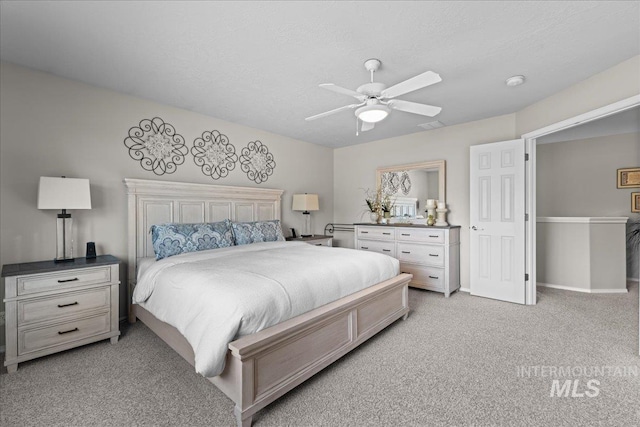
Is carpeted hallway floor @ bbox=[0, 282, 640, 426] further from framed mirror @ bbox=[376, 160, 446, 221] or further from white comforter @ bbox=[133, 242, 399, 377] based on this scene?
framed mirror @ bbox=[376, 160, 446, 221]

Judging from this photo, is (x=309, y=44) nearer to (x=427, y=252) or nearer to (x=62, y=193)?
(x=62, y=193)

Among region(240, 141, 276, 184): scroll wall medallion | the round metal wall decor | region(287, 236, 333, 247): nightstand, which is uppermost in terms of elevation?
region(240, 141, 276, 184): scroll wall medallion

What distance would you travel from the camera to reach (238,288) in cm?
179

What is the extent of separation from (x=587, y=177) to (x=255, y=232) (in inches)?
226

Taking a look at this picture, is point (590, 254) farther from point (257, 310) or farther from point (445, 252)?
point (257, 310)

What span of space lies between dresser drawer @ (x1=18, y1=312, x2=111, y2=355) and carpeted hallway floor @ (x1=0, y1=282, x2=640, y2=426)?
0.49ft

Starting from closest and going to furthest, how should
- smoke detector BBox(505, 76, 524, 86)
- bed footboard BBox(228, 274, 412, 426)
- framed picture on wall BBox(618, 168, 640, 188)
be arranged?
bed footboard BBox(228, 274, 412, 426), smoke detector BBox(505, 76, 524, 86), framed picture on wall BBox(618, 168, 640, 188)

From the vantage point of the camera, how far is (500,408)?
1751 millimetres

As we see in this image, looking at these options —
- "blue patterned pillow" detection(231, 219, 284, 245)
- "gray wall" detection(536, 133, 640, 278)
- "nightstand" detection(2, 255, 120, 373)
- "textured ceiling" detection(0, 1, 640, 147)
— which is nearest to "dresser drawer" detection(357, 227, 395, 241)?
"blue patterned pillow" detection(231, 219, 284, 245)

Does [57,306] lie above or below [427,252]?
below

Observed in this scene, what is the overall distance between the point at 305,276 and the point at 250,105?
7.78 feet

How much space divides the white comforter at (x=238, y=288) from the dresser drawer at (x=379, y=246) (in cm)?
156

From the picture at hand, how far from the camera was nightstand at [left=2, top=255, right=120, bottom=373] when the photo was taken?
2.17 m

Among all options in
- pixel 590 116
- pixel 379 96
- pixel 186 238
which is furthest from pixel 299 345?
pixel 590 116
